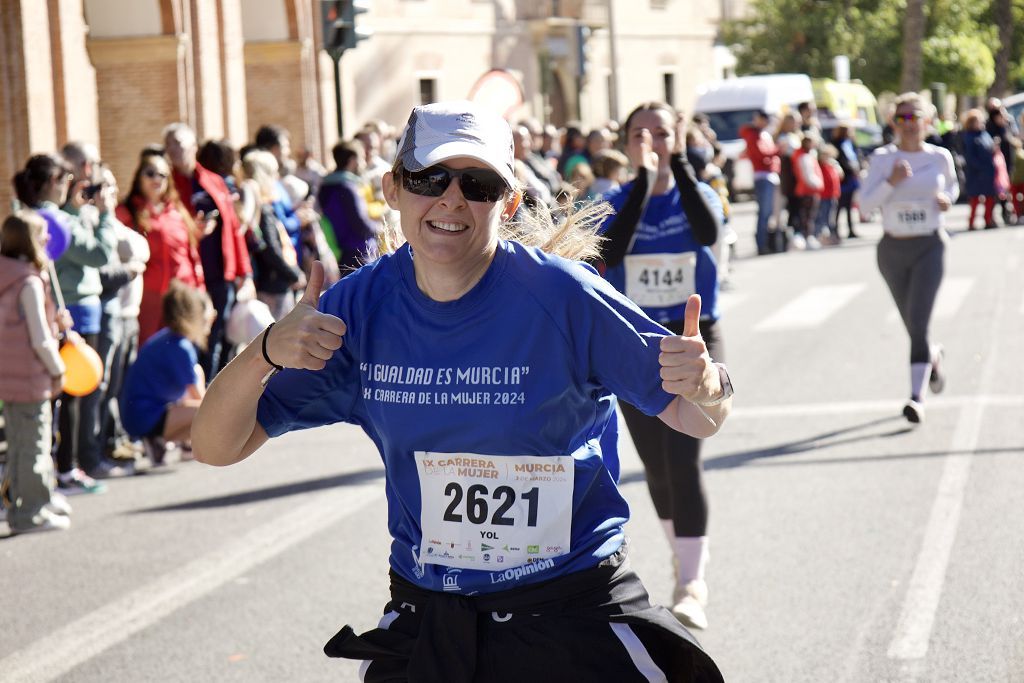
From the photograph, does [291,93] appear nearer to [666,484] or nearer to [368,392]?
[666,484]

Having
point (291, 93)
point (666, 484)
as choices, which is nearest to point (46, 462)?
point (666, 484)

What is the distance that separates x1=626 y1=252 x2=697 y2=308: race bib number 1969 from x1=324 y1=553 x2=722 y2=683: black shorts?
3558 millimetres

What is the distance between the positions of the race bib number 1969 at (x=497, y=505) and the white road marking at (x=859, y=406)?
776cm

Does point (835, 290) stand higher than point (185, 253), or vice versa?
point (185, 253)

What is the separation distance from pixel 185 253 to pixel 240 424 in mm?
8279

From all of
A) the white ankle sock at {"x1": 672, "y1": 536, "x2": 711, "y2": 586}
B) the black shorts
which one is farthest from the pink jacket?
the black shorts

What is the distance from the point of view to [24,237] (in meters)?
8.59

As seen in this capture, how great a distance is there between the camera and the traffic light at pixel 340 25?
56.8 ft

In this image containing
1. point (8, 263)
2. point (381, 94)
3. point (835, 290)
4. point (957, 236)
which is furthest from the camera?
point (381, 94)

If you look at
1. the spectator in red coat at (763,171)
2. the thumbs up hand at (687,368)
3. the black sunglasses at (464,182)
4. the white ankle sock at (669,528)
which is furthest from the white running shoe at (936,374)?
the spectator in red coat at (763,171)

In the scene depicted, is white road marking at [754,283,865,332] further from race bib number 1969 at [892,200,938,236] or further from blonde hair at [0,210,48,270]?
blonde hair at [0,210,48,270]

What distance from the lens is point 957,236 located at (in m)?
25.6

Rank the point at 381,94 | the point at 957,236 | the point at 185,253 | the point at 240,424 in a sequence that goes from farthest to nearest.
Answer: the point at 381,94, the point at 957,236, the point at 185,253, the point at 240,424

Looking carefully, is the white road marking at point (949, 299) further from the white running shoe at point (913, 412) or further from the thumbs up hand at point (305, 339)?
the thumbs up hand at point (305, 339)
